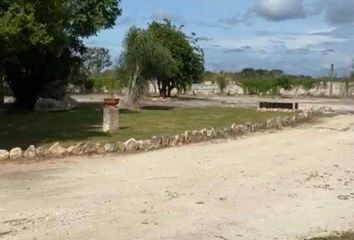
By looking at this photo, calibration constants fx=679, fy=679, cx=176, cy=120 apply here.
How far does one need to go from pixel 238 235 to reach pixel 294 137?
1257cm

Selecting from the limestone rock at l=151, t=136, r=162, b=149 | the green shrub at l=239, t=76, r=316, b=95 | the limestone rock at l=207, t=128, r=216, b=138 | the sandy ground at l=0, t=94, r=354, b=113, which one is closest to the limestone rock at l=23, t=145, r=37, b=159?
the limestone rock at l=151, t=136, r=162, b=149

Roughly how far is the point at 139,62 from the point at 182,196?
27.7 metres

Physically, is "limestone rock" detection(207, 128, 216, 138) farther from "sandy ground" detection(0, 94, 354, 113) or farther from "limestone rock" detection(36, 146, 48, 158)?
"sandy ground" detection(0, 94, 354, 113)

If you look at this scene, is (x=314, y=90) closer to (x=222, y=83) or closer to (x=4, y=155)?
(x=222, y=83)

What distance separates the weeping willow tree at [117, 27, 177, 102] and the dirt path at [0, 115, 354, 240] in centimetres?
2189

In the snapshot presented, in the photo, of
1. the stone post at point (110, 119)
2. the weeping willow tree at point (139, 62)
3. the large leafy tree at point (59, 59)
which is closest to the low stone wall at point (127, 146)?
the stone post at point (110, 119)

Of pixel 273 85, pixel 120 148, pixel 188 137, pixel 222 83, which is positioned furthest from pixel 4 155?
pixel 222 83

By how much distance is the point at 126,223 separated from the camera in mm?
8258

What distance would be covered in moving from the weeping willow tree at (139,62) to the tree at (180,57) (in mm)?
11345

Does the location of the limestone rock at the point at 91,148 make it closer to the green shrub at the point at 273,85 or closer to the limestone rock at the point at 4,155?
the limestone rock at the point at 4,155

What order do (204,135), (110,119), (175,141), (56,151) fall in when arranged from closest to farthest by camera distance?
(56,151), (175,141), (204,135), (110,119)

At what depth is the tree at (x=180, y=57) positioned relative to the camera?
167 ft

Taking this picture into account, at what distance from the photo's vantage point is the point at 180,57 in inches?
2021

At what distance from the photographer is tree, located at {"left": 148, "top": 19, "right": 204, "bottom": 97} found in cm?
5100
